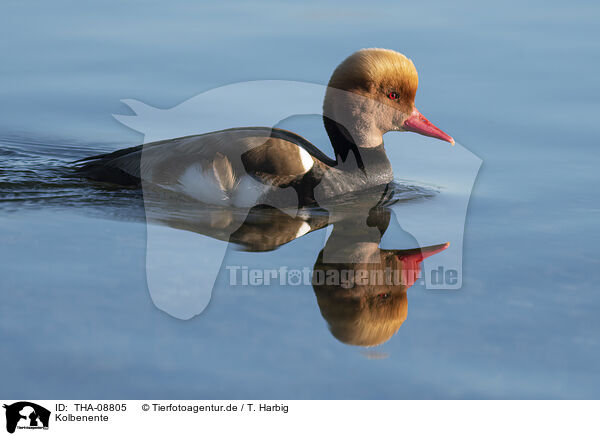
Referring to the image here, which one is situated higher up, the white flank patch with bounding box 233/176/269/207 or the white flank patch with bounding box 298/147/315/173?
the white flank patch with bounding box 298/147/315/173

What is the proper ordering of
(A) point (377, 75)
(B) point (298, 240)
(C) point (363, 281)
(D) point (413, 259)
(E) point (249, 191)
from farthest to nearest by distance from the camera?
1. (A) point (377, 75)
2. (E) point (249, 191)
3. (B) point (298, 240)
4. (D) point (413, 259)
5. (C) point (363, 281)

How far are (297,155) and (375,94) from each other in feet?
2.69

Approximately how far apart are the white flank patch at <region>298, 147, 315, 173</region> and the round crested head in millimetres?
638

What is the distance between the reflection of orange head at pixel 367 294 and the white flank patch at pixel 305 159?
104 cm

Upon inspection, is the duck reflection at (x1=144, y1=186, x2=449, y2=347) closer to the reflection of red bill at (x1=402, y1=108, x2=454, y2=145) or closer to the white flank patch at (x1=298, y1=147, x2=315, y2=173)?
the white flank patch at (x1=298, y1=147, x2=315, y2=173)

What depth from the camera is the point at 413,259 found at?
4727 millimetres

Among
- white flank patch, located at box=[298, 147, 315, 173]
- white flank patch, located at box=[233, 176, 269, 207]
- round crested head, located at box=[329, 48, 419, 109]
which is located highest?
round crested head, located at box=[329, 48, 419, 109]

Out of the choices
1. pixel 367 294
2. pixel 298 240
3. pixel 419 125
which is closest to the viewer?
pixel 367 294

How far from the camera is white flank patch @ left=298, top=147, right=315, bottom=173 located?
5.57 m
